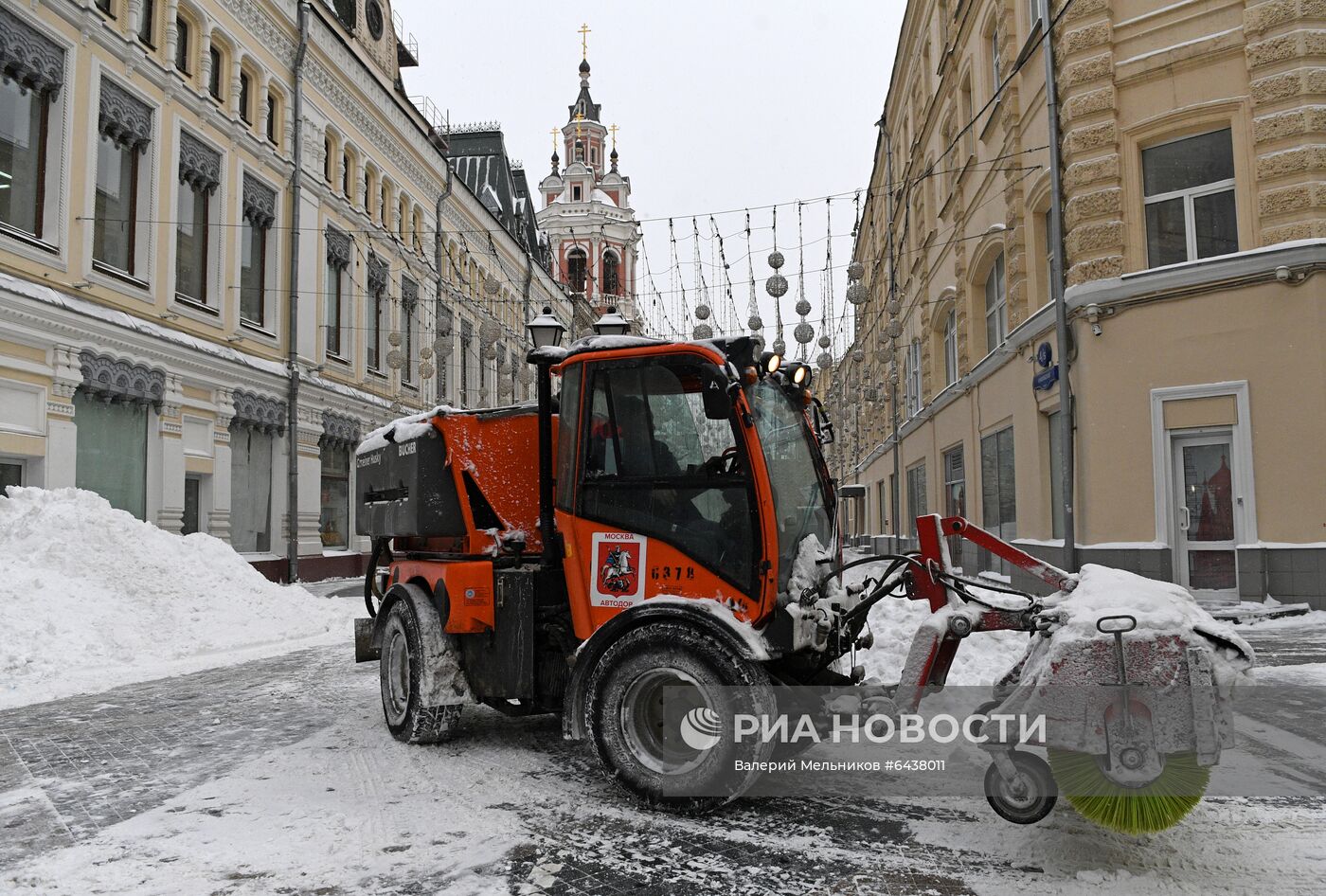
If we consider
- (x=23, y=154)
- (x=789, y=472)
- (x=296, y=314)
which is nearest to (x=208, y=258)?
(x=296, y=314)

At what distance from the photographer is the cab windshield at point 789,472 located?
4996 millimetres

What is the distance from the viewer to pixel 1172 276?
12.6 meters

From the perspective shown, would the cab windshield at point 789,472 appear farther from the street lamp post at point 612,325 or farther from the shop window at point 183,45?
the shop window at point 183,45

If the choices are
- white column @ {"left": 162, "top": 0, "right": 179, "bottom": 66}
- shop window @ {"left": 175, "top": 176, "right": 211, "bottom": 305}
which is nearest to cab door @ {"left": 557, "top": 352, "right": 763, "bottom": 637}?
shop window @ {"left": 175, "top": 176, "right": 211, "bottom": 305}

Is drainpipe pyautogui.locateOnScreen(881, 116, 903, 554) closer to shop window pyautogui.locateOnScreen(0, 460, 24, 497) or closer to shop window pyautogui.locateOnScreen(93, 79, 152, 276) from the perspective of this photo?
shop window pyautogui.locateOnScreen(93, 79, 152, 276)

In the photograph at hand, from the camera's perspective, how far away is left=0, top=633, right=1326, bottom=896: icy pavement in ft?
12.7

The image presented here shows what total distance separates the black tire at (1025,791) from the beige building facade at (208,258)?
22.8 feet

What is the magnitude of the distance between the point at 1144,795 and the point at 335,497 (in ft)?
77.2

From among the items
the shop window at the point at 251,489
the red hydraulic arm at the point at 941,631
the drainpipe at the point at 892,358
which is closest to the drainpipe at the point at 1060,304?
the drainpipe at the point at 892,358

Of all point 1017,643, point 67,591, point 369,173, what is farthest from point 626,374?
point 369,173

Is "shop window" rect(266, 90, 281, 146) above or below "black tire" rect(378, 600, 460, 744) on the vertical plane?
above

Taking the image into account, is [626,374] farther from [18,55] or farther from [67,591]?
[18,55]

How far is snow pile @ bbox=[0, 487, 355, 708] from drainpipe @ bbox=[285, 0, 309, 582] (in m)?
7.40

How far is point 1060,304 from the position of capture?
1362 centimetres
